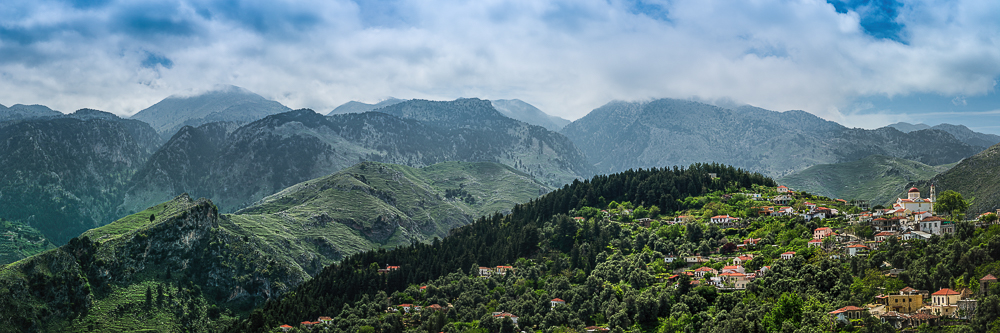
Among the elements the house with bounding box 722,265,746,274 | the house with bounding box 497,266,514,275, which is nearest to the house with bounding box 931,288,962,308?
the house with bounding box 722,265,746,274

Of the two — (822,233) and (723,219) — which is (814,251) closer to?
(822,233)

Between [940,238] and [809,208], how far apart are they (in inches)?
2390

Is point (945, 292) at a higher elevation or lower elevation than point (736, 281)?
higher

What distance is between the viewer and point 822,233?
146m

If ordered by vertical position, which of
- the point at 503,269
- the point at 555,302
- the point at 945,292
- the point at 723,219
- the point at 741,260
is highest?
the point at 723,219

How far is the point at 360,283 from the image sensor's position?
184375 mm

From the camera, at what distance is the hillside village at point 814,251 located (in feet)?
332

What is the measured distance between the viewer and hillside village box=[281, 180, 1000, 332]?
332 feet

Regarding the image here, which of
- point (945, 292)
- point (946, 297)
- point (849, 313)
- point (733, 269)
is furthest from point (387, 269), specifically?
point (946, 297)

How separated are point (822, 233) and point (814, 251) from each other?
11118mm

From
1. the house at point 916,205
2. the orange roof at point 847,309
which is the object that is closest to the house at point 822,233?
the house at point 916,205

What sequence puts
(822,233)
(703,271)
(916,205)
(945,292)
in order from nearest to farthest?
(945,292)
(703,271)
(822,233)
(916,205)

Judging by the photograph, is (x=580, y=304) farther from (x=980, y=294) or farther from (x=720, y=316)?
(x=980, y=294)

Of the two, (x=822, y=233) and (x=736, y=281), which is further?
(x=822, y=233)
